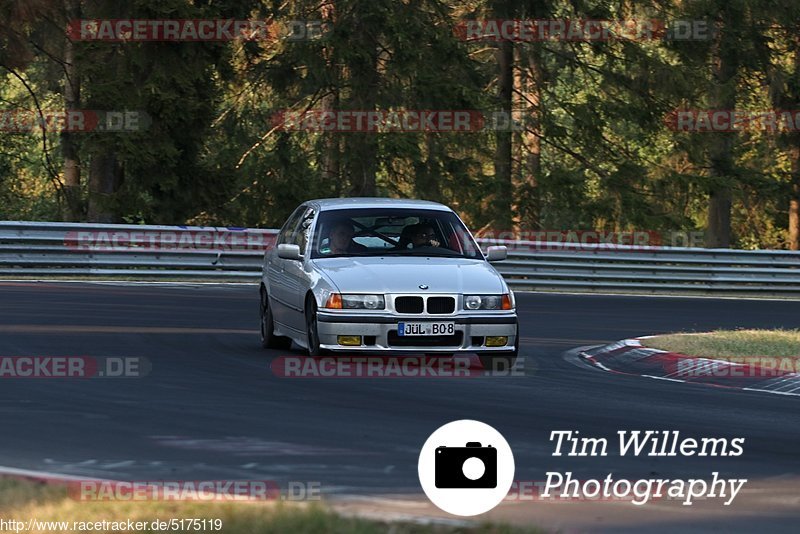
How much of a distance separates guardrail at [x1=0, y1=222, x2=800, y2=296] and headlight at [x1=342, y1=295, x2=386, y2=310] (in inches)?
523

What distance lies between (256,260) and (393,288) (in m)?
14.6

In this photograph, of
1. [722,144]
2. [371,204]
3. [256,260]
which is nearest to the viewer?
[371,204]

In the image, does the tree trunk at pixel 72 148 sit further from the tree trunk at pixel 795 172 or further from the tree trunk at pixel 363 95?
the tree trunk at pixel 795 172

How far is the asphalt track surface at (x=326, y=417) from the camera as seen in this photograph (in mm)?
8648

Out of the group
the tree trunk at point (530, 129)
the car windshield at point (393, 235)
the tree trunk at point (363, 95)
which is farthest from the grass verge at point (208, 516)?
the tree trunk at point (530, 129)

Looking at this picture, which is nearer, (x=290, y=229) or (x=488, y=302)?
(x=488, y=302)

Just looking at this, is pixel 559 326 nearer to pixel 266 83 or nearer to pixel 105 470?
pixel 105 470

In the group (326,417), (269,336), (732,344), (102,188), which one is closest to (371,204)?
(269,336)

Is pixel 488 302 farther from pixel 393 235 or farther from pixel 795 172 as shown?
pixel 795 172

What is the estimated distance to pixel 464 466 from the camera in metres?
7.40

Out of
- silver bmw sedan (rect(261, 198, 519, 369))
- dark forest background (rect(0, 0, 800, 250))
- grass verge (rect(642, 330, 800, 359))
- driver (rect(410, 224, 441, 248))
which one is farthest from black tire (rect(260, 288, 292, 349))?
dark forest background (rect(0, 0, 800, 250))

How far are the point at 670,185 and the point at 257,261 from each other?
16126mm

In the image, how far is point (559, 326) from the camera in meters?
20.7

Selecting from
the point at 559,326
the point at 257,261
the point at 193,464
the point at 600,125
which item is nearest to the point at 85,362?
the point at 193,464
